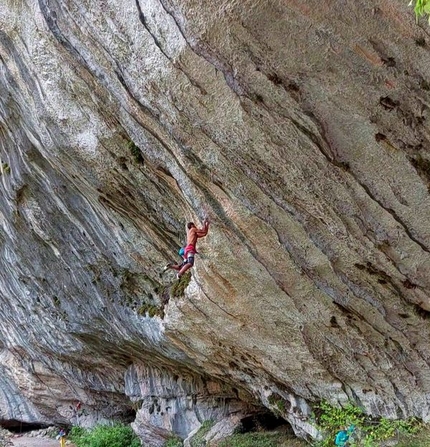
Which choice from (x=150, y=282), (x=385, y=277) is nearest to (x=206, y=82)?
(x=385, y=277)

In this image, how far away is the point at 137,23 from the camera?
5879mm

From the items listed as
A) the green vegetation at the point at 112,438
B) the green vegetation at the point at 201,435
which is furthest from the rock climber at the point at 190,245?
the green vegetation at the point at 112,438

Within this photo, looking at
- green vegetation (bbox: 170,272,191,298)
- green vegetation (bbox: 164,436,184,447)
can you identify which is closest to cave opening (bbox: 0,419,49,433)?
green vegetation (bbox: 164,436,184,447)

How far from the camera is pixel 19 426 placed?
24422 mm

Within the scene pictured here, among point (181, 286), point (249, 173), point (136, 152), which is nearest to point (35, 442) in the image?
point (181, 286)

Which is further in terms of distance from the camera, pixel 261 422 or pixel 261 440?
pixel 261 422

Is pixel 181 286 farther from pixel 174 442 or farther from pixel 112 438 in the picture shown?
pixel 112 438

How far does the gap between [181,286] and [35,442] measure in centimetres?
1523

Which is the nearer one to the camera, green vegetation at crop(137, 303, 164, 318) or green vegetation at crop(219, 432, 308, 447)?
green vegetation at crop(137, 303, 164, 318)

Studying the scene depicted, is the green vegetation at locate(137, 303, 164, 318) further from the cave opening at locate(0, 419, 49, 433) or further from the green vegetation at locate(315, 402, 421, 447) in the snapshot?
the cave opening at locate(0, 419, 49, 433)

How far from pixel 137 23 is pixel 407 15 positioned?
110 inches

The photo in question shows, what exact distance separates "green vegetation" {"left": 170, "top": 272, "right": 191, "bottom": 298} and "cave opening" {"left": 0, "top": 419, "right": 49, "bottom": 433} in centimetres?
1699

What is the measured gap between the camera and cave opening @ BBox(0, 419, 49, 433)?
23.8 m

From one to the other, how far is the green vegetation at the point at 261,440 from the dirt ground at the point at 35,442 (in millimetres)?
10307
